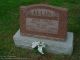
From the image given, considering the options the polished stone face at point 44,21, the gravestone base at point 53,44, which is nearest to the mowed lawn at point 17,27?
the gravestone base at point 53,44

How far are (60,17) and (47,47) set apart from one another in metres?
0.59

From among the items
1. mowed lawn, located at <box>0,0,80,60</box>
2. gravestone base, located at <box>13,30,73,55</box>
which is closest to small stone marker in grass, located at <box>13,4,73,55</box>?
gravestone base, located at <box>13,30,73,55</box>

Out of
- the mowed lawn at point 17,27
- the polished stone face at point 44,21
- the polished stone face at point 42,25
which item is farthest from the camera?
the mowed lawn at point 17,27

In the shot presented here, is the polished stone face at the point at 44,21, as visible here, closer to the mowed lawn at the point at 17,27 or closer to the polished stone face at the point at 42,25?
the polished stone face at the point at 42,25

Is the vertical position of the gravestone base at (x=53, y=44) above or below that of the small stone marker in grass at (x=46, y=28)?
below

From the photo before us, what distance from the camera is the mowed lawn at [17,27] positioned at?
3.70m

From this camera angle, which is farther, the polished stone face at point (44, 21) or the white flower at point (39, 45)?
the white flower at point (39, 45)

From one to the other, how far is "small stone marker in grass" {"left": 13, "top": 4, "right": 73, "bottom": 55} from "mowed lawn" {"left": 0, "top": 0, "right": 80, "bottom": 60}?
15 centimetres

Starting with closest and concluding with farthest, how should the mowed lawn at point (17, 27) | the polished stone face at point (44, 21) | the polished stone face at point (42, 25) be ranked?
the polished stone face at point (44, 21)
the polished stone face at point (42, 25)
the mowed lawn at point (17, 27)

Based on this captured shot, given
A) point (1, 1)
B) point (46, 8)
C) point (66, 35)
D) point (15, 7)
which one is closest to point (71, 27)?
point (66, 35)

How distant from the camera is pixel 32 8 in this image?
3572 mm

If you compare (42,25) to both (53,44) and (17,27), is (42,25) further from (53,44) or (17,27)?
(17,27)

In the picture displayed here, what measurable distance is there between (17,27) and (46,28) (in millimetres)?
1021

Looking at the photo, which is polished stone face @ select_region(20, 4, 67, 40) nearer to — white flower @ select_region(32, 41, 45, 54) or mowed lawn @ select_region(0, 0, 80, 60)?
white flower @ select_region(32, 41, 45, 54)
